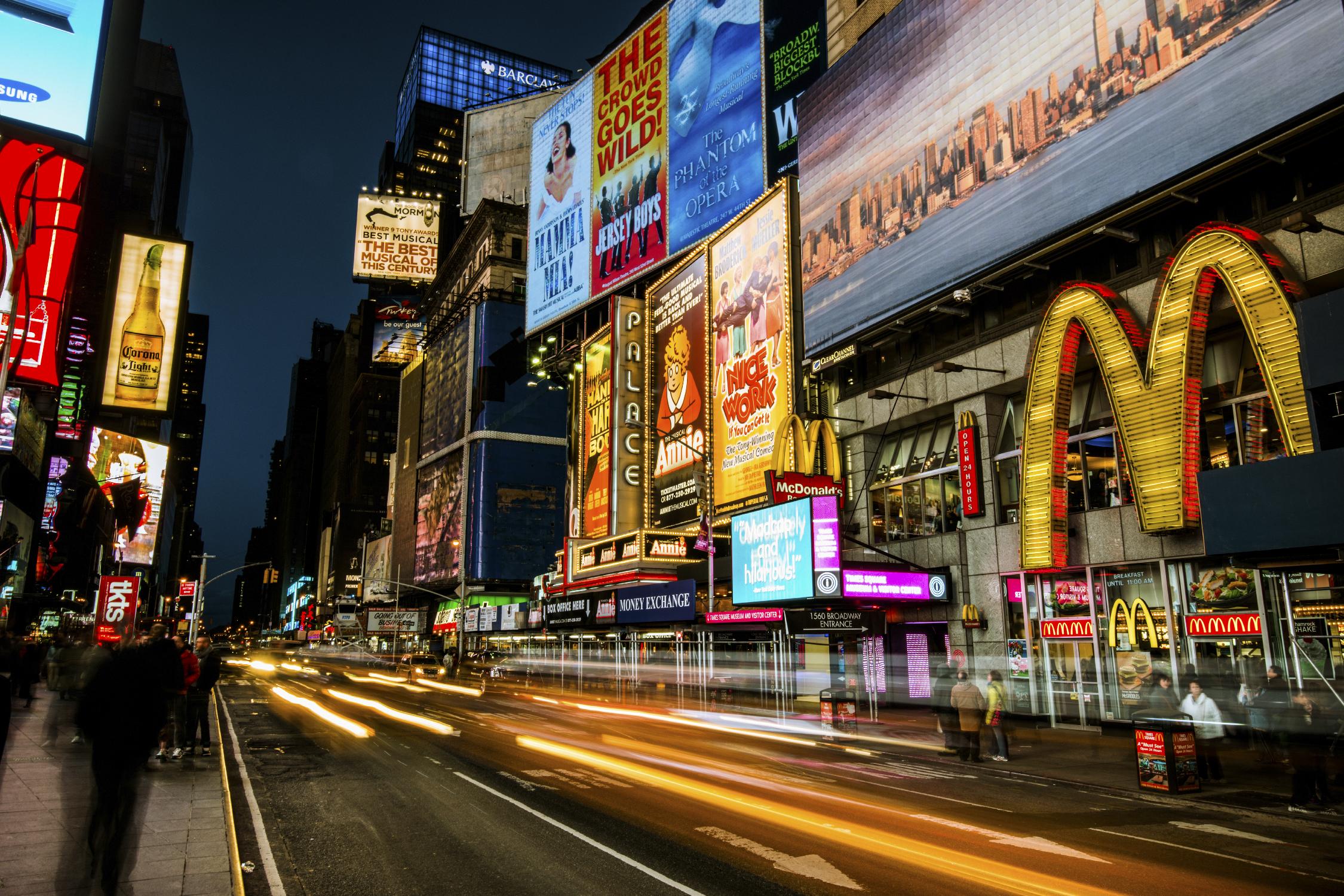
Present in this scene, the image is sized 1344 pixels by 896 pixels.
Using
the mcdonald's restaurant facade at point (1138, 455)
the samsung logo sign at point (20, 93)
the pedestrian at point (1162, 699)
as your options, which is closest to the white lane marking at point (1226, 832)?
the pedestrian at point (1162, 699)

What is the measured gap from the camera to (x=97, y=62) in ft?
96.5

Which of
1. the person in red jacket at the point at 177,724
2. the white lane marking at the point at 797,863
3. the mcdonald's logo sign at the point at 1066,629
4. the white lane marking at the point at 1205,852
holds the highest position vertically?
the mcdonald's logo sign at the point at 1066,629

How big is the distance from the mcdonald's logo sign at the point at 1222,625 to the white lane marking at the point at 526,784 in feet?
50.4

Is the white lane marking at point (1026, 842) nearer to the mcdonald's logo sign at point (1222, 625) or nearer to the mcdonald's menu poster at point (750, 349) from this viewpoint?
the mcdonald's logo sign at point (1222, 625)

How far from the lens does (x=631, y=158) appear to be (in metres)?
54.2

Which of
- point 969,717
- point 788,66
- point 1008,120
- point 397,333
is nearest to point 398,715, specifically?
point 969,717

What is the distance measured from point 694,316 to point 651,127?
16.3 m

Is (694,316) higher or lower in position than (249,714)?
higher

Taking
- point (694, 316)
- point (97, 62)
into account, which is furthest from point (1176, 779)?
point (97, 62)

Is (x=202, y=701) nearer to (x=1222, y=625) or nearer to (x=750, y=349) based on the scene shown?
(x=1222, y=625)

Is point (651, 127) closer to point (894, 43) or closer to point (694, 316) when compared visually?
point (694, 316)

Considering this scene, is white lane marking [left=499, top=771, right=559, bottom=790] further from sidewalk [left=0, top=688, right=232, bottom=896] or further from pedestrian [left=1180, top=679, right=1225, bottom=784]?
pedestrian [left=1180, top=679, right=1225, bottom=784]

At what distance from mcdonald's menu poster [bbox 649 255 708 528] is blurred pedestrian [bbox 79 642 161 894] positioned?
32.9 metres

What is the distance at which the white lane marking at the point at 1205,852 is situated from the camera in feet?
28.8
